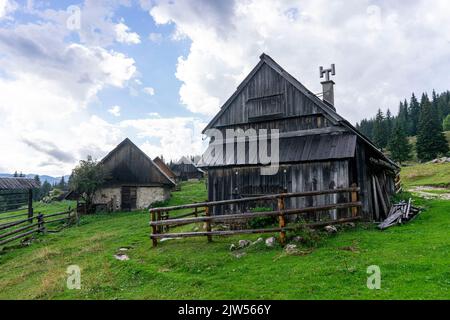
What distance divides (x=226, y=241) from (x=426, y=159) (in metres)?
71.4

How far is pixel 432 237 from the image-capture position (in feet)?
30.3

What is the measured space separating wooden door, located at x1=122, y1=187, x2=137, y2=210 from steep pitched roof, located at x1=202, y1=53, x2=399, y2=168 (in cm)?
1556

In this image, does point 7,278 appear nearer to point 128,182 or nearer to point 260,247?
point 260,247

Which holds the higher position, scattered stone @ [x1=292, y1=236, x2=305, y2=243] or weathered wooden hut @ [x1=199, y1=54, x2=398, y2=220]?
weathered wooden hut @ [x1=199, y1=54, x2=398, y2=220]

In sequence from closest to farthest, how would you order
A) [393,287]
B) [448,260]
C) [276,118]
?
[393,287]
[448,260]
[276,118]

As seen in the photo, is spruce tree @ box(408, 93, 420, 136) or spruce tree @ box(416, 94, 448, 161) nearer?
spruce tree @ box(416, 94, 448, 161)

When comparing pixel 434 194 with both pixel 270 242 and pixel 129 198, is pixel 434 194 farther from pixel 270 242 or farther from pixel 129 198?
pixel 129 198

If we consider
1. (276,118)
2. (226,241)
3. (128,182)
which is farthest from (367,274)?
(128,182)

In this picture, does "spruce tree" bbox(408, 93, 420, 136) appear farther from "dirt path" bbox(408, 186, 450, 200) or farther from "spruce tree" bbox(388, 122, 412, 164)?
"dirt path" bbox(408, 186, 450, 200)

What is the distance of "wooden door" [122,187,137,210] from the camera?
1169 inches

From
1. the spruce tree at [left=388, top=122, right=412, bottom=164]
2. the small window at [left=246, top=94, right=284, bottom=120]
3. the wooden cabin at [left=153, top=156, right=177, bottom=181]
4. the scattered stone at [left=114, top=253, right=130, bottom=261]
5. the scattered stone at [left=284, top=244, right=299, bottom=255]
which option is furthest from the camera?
the spruce tree at [left=388, top=122, right=412, bottom=164]

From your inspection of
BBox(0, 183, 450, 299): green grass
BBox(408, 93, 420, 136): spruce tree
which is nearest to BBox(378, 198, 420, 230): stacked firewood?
BBox(0, 183, 450, 299): green grass

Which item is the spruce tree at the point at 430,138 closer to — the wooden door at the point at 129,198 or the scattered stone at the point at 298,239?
the wooden door at the point at 129,198
